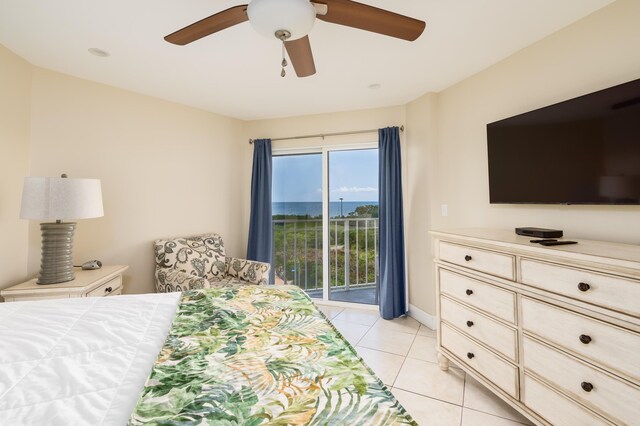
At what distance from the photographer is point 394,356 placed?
7.94 feet

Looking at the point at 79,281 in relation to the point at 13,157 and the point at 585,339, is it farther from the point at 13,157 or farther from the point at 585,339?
the point at 585,339

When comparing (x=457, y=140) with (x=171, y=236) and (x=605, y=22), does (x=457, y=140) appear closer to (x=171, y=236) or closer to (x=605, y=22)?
(x=605, y=22)

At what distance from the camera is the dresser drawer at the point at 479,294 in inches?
63.7

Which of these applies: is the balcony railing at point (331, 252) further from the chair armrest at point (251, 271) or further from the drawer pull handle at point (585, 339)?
the drawer pull handle at point (585, 339)

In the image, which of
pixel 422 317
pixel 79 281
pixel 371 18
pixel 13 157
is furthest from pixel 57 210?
pixel 422 317

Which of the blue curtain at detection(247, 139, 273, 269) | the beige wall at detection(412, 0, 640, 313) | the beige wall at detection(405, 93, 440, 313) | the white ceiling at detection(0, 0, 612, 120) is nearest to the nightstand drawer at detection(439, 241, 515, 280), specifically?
the beige wall at detection(412, 0, 640, 313)

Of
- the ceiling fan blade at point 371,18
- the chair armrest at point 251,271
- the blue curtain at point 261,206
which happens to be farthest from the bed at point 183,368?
the blue curtain at point 261,206

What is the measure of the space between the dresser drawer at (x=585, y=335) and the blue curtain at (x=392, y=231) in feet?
5.51

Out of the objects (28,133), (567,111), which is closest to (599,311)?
(567,111)

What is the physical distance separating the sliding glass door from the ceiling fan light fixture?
7.52 feet

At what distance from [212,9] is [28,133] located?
1946 millimetres

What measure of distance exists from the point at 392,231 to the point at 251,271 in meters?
1.61

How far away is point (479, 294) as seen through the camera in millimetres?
1810

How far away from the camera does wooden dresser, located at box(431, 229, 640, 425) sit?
1136mm
